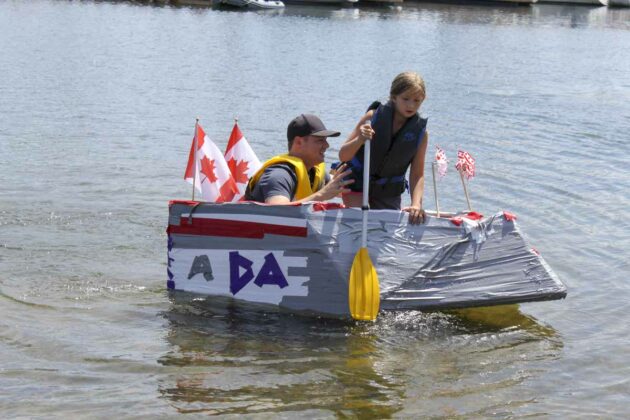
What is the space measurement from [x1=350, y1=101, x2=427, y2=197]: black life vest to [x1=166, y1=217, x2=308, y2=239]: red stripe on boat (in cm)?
72

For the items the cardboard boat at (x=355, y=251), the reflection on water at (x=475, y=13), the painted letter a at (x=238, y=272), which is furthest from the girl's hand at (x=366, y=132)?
the reflection on water at (x=475, y=13)

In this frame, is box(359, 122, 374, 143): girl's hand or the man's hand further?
the man's hand

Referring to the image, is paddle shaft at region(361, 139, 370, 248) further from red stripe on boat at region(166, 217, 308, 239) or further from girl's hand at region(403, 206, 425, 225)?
red stripe on boat at region(166, 217, 308, 239)

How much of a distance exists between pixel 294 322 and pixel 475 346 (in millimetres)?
1388

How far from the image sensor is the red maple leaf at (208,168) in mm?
8617

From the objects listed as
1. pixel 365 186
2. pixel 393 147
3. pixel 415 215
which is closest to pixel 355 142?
pixel 365 186

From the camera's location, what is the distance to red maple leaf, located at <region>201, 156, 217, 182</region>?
28.3ft

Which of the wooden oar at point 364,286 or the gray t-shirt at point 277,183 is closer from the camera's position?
the wooden oar at point 364,286

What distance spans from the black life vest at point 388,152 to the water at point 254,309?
3.49 ft

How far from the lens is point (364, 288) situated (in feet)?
24.6

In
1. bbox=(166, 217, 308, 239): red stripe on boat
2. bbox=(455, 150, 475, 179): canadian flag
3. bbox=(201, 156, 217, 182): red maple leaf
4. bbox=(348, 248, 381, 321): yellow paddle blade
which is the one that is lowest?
bbox=(348, 248, 381, 321): yellow paddle blade

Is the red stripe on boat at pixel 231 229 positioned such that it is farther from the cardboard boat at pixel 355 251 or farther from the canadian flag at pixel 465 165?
the canadian flag at pixel 465 165

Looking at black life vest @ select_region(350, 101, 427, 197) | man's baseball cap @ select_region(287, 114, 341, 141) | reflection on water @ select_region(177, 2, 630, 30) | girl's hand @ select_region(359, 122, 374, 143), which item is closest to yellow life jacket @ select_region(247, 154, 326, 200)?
man's baseball cap @ select_region(287, 114, 341, 141)

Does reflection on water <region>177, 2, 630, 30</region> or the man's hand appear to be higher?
reflection on water <region>177, 2, 630, 30</region>
